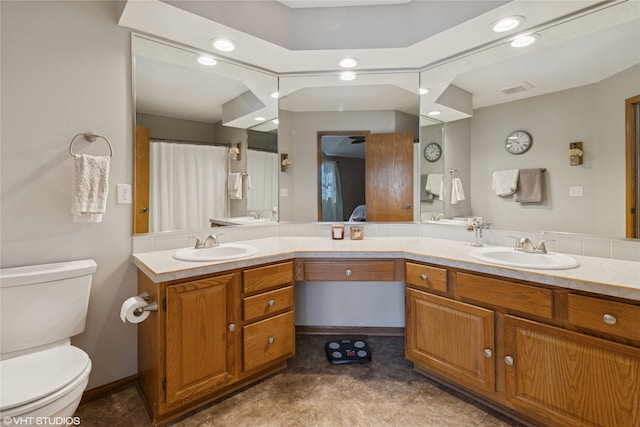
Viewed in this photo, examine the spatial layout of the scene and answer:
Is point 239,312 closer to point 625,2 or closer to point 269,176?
point 269,176

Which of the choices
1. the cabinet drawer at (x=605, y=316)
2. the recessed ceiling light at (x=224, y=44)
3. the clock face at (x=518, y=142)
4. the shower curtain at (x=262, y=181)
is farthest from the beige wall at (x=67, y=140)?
the clock face at (x=518, y=142)

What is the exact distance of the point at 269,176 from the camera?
8.11 feet

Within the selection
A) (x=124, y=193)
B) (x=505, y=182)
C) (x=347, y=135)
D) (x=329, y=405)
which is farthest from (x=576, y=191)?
(x=124, y=193)

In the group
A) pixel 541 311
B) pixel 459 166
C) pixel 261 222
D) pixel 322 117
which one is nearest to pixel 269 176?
pixel 261 222

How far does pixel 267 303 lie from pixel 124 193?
108 centimetres

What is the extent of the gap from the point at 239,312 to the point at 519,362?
144 cm

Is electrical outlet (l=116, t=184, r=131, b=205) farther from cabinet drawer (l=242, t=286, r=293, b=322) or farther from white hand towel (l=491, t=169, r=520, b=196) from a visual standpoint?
white hand towel (l=491, t=169, r=520, b=196)

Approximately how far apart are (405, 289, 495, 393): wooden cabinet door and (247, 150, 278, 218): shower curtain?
128cm

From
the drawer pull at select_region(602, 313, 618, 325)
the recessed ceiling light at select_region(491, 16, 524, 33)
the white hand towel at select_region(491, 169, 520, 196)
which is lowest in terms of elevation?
the drawer pull at select_region(602, 313, 618, 325)

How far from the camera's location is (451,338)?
1687 millimetres

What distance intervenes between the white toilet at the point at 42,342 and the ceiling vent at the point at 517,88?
2.65m

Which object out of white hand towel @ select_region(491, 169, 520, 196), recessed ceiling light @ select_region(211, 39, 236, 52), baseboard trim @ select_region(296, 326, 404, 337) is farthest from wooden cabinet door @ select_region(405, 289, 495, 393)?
recessed ceiling light @ select_region(211, 39, 236, 52)

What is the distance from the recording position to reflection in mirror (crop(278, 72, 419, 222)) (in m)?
2.42
